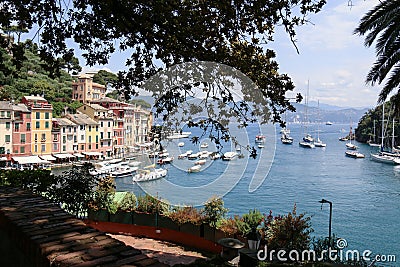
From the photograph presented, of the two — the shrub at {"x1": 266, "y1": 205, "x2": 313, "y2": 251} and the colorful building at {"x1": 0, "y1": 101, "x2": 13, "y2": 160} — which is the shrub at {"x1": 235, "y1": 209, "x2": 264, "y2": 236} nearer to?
the shrub at {"x1": 266, "y1": 205, "x2": 313, "y2": 251}

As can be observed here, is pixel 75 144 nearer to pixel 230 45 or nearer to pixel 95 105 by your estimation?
pixel 95 105

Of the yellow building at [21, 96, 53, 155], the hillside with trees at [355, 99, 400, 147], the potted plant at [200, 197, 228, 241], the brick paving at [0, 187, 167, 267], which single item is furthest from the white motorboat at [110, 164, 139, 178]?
the hillside with trees at [355, 99, 400, 147]

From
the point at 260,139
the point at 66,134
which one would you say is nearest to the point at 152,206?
the point at 260,139

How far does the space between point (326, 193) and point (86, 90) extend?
22.0 meters

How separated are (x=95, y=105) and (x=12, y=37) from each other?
27.0m

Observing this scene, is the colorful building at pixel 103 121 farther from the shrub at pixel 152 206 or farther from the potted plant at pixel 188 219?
the potted plant at pixel 188 219

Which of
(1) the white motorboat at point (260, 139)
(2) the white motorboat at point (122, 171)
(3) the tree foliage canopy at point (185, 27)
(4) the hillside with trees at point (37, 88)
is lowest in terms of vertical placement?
(2) the white motorboat at point (122, 171)

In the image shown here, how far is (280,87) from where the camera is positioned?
9.86 feet

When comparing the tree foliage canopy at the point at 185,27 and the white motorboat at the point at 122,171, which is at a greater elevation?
the tree foliage canopy at the point at 185,27

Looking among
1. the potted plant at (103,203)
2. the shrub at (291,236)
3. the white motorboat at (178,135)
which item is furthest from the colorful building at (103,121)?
the white motorboat at (178,135)

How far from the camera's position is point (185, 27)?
3.12 meters

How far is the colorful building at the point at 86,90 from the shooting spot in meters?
31.1

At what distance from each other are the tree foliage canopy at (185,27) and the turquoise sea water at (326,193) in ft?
2.19

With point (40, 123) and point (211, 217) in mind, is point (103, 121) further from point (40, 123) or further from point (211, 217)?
point (211, 217)
